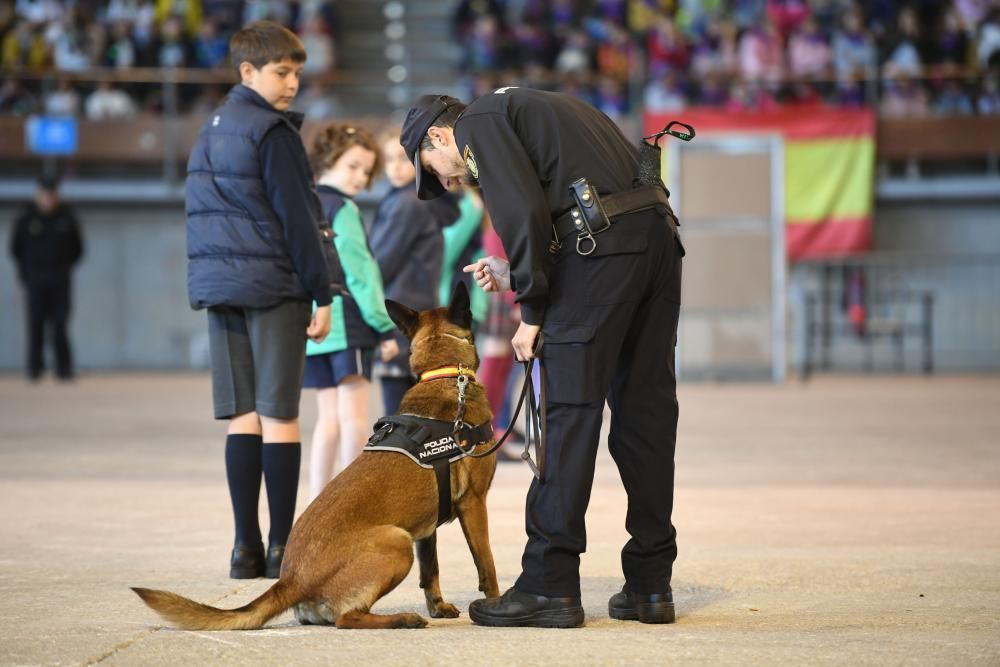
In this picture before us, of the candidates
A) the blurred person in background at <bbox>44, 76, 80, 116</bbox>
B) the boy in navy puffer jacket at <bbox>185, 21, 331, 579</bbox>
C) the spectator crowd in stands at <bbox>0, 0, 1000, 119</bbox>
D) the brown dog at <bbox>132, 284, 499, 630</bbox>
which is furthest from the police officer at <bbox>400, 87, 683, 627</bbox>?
the blurred person in background at <bbox>44, 76, 80, 116</bbox>

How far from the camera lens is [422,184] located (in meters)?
4.45

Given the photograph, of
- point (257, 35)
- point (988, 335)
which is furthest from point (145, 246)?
point (257, 35)

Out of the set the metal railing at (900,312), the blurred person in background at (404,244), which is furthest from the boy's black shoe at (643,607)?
the metal railing at (900,312)

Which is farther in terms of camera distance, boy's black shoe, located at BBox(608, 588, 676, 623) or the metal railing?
the metal railing

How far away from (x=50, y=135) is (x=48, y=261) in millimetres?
2544

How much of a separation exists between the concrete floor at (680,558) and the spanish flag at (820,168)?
7246 mm

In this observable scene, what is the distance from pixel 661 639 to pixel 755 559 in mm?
1650

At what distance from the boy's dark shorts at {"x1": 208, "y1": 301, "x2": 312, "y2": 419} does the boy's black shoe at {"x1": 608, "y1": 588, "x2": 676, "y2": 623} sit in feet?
4.87

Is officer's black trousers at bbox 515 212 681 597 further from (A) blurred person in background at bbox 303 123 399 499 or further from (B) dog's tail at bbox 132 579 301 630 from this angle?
(A) blurred person in background at bbox 303 123 399 499

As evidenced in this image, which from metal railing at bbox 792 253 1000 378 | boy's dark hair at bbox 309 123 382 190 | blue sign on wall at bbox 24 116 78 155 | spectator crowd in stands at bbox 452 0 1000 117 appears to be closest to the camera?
boy's dark hair at bbox 309 123 382 190

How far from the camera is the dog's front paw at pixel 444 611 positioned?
14.5 feet

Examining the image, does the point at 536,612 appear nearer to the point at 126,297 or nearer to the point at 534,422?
the point at 534,422

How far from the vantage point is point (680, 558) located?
5.55 meters

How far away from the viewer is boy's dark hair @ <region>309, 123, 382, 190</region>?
20.1 ft
